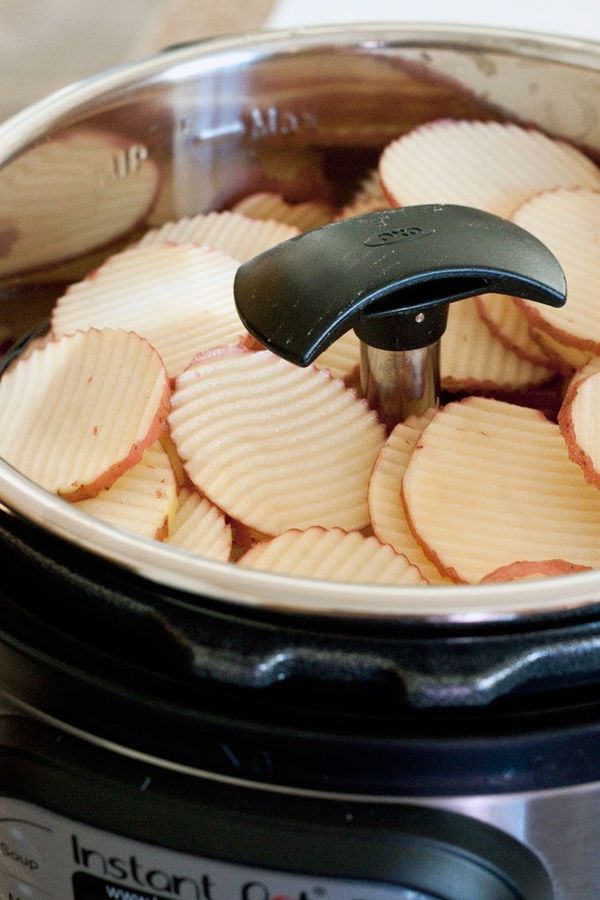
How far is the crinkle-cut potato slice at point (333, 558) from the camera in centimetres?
60

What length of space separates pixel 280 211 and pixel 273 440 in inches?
14.7

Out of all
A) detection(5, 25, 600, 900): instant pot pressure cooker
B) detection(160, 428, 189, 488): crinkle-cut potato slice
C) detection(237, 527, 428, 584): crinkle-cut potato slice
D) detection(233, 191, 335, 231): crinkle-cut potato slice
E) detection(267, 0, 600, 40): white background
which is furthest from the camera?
detection(267, 0, 600, 40): white background

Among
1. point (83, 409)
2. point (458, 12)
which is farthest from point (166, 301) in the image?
point (458, 12)

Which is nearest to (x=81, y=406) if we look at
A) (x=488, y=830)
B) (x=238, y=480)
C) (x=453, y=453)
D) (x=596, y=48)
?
(x=238, y=480)

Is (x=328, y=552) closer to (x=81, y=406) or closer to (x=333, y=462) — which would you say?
(x=333, y=462)

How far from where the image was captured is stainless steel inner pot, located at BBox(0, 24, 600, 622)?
2.96 ft

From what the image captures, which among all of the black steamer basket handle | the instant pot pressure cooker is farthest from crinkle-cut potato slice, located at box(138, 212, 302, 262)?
the instant pot pressure cooker

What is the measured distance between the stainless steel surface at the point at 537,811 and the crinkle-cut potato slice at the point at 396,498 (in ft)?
0.43

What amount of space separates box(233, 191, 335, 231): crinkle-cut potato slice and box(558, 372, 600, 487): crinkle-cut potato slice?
0.38 m

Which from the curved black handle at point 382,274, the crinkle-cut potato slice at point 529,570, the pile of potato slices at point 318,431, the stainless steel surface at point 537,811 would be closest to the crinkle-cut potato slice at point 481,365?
the pile of potato slices at point 318,431

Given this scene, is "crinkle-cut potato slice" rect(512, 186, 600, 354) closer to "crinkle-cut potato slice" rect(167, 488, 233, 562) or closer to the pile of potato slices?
the pile of potato slices

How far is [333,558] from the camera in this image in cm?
61

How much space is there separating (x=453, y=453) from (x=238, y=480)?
134 mm

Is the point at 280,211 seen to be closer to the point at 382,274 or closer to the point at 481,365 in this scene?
the point at 481,365
